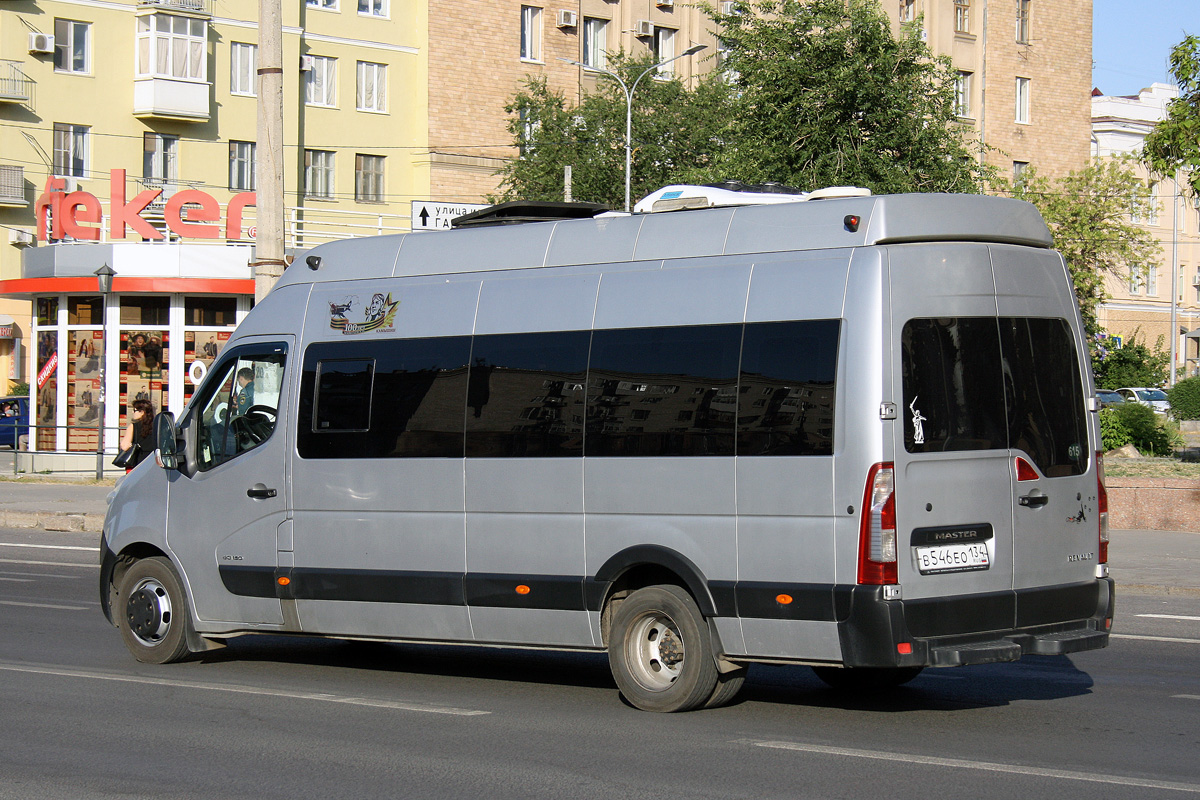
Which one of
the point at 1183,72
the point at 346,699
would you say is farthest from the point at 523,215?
the point at 1183,72

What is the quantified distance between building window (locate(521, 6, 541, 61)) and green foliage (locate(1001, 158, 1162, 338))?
746 inches

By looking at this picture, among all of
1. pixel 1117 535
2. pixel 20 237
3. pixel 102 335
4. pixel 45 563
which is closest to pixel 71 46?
pixel 20 237

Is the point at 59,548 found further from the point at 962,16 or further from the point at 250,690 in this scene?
the point at 962,16

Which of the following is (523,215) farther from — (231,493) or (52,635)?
(52,635)

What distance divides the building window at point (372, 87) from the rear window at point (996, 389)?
1962 inches

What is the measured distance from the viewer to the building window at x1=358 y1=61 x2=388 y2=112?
55.4 metres

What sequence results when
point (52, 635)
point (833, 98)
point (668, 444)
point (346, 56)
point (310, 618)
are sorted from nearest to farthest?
point (668, 444) < point (310, 618) < point (52, 635) < point (833, 98) < point (346, 56)

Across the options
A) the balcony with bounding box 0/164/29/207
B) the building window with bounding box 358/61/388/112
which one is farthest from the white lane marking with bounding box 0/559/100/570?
the building window with bounding box 358/61/388/112

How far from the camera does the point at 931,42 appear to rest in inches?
2549

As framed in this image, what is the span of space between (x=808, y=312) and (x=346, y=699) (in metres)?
3.44

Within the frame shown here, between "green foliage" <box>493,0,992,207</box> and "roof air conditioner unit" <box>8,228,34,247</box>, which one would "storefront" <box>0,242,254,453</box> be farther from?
"roof air conditioner unit" <box>8,228,34,247</box>

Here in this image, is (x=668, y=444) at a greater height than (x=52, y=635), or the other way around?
(x=668, y=444)

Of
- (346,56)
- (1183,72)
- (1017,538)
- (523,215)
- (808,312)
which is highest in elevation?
(346,56)

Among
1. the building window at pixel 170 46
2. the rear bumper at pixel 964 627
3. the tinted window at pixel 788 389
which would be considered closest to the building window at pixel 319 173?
the building window at pixel 170 46
